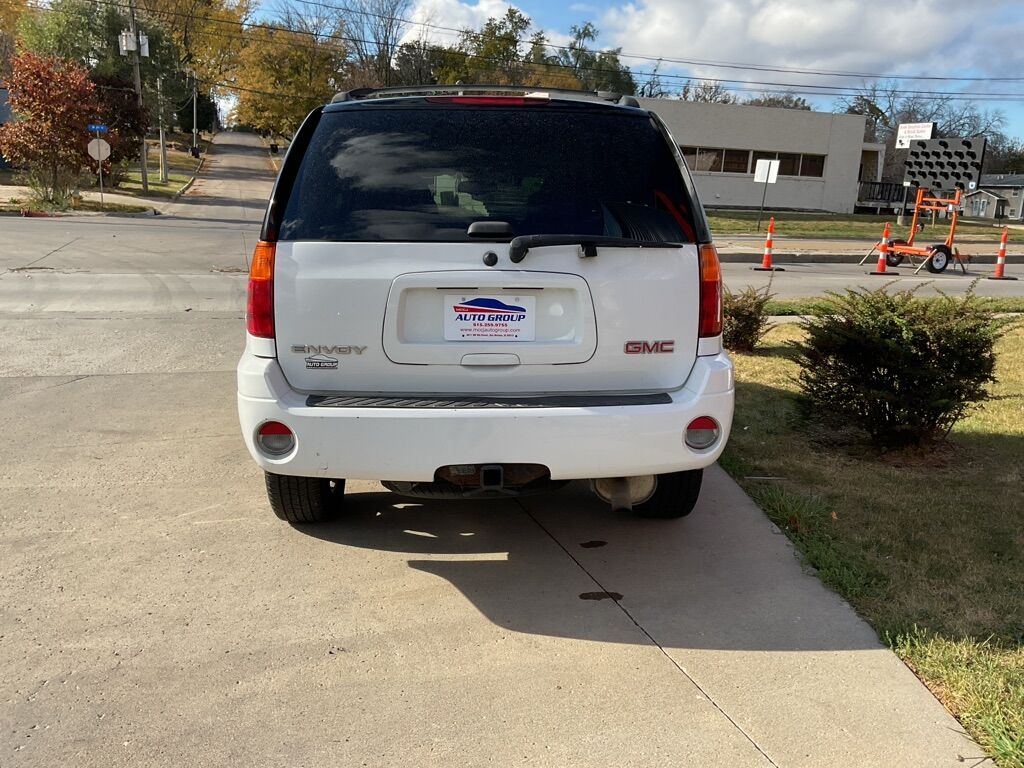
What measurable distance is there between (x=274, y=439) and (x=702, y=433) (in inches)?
68.1

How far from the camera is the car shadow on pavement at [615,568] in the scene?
10.8 ft

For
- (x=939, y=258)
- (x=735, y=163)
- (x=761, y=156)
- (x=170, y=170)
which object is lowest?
(x=939, y=258)

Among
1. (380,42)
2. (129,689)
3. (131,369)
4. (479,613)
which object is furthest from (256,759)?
(380,42)

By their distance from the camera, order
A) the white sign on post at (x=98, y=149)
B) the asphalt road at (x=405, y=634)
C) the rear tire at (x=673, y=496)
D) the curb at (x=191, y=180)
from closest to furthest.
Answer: the asphalt road at (x=405, y=634)
the rear tire at (x=673, y=496)
the white sign on post at (x=98, y=149)
the curb at (x=191, y=180)

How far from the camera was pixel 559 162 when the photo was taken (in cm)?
355

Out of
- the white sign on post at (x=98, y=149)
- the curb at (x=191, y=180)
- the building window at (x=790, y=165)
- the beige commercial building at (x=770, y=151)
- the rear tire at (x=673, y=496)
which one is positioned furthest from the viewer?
the building window at (x=790, y=165)

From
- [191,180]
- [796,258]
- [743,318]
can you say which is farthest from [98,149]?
[743,318]

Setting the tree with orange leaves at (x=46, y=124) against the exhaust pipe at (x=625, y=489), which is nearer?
the exhaust pipe at (x=625, y=489)

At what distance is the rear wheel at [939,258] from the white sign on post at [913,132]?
8.88 metres

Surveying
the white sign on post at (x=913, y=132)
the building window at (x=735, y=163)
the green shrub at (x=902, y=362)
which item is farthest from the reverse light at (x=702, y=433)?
the building window at (x=735, y=163)

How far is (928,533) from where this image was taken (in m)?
4.12

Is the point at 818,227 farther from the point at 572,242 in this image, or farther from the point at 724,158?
the point at 572,242

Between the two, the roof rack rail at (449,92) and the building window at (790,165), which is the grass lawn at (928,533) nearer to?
the roof rack rail at (449,92)

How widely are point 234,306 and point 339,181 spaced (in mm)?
7685
